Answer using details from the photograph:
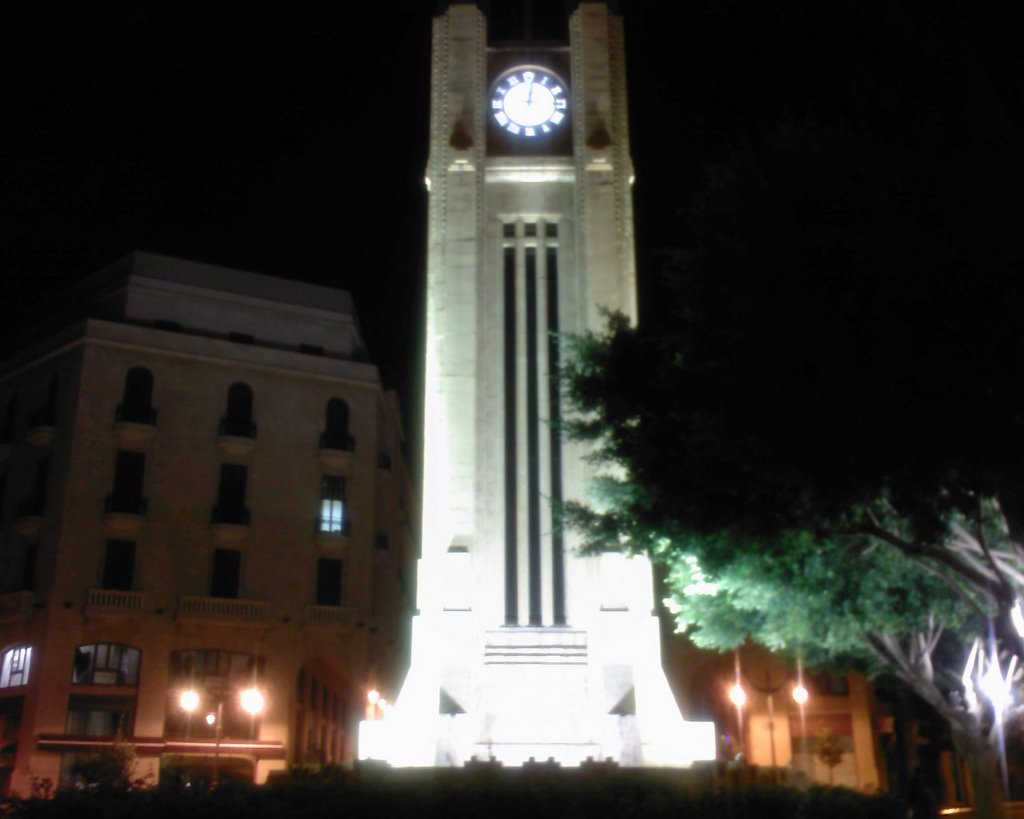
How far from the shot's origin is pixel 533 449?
39.1 metres

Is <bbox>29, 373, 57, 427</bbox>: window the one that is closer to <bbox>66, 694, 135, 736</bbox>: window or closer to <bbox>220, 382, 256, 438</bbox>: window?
<bbox>220, 382, 256, 438</bbox>: window

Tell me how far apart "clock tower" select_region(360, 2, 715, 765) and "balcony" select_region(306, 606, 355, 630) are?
19.8ft

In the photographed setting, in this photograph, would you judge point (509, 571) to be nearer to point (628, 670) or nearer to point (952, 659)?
point (628, 670)

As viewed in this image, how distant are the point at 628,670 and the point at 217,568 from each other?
53.0ft

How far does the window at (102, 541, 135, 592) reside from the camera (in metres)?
41.3

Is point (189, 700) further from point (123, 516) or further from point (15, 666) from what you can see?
point (123, 516)

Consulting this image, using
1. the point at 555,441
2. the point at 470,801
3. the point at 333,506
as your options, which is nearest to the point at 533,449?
the point at 555,441

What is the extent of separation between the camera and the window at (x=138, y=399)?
4347 cm

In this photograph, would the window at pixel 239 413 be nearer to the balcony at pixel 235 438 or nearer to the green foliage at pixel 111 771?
the balcony at pixel 235 438

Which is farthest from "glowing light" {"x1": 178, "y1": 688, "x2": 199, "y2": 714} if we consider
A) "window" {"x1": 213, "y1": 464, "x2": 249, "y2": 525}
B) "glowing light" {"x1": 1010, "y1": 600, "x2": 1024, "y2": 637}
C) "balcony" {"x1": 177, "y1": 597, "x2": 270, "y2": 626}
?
"glowing light" {"x1": 1010, "y1": 600, "x2": 1024, "y2": 637}

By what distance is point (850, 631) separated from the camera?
26.4m

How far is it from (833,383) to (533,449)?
20.7 metres

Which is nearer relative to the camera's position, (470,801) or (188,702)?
(470,801)

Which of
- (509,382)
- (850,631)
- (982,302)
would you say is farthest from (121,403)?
(982,302)
